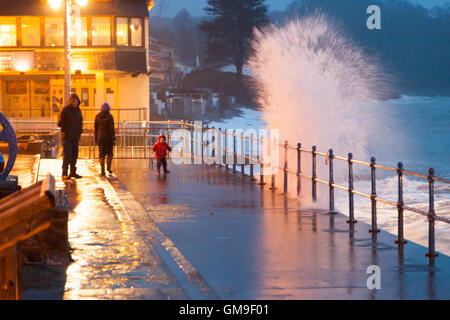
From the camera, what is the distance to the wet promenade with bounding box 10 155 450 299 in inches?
311

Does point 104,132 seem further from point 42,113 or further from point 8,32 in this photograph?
point 42,113

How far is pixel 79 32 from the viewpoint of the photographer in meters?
47.5

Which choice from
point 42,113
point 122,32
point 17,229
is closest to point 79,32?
point 122,32

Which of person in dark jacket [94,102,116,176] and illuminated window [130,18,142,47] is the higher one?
illuminated window [130,18,142,47]

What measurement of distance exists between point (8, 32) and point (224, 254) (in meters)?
41.6

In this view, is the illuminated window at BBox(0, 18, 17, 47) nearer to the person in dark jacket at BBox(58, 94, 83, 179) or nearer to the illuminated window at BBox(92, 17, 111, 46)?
the illuminated window at BBox(92, 17, 111, 46)

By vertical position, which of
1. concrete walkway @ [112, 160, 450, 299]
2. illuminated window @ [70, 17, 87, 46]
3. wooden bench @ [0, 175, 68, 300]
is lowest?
concrete walkway @ [112, 160, 450, 299]

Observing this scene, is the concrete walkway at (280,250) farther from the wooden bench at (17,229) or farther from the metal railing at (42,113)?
the metal railing at (42,113)

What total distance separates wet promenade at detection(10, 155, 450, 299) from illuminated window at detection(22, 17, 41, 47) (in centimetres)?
3430

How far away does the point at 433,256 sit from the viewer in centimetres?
970

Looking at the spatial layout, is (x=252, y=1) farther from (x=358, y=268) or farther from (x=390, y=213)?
(x=358, y=268)

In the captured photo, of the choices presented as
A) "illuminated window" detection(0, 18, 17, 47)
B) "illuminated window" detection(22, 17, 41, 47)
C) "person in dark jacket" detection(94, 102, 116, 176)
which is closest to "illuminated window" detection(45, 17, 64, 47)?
"illuminated window" detection(22, 17, 41, 47)

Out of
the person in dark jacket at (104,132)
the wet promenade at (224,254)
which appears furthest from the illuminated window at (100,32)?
the wet promenade at (224,254)

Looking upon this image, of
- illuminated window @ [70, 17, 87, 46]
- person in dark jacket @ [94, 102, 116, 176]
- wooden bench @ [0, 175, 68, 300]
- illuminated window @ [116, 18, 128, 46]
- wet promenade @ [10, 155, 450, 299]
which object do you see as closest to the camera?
wooden bench @ [0, 175, 68, 300]
